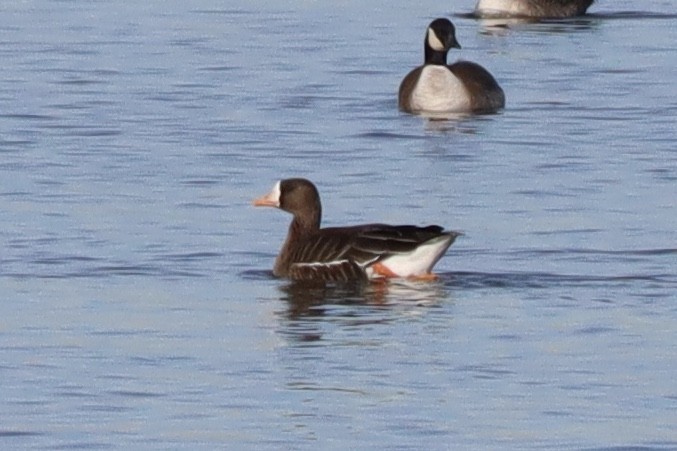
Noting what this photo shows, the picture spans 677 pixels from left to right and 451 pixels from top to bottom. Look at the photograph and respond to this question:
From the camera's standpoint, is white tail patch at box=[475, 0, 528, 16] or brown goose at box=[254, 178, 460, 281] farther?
white tail patch at box=[475, 0, 528, 16]

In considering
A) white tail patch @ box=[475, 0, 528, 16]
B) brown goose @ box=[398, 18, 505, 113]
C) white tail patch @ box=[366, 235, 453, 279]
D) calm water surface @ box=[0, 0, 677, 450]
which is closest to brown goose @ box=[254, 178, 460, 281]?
white tail patch @ box=[366, 235, 453, 279]

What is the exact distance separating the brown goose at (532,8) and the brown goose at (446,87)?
857 cm

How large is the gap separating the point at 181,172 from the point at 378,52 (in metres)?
9.60

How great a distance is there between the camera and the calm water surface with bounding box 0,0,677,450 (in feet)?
38.3

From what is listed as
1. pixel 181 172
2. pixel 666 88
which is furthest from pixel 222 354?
pixel 666 88

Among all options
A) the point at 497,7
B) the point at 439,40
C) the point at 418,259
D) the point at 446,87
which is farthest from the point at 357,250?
the point at 497,7

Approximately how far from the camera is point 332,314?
14453 millimetres

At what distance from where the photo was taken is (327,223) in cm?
1758

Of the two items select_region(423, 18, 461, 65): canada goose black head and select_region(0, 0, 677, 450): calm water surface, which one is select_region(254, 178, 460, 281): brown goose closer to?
select_region(0, 0, 677, 450): calm water surface

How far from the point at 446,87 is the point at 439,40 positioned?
0.61 m

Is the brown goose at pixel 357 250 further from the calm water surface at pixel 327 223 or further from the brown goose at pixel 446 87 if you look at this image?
the brown goose at pixel 446 87

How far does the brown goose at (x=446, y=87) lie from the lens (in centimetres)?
2408

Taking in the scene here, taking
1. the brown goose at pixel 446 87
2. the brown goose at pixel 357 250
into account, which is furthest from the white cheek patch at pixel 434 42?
the brown goose at pixel 357 250

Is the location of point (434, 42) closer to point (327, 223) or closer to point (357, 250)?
point (327, 223)
